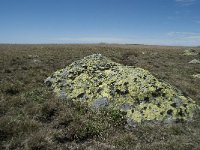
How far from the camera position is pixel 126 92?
976 centimetres

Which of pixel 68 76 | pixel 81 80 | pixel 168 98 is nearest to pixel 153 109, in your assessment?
pixel 168 98

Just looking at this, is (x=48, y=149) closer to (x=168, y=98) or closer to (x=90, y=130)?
(x=90, y=130)

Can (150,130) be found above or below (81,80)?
below

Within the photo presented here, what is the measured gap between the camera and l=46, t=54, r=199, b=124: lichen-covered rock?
8.77 metres

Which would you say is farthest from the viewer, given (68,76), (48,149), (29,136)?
(68,76)

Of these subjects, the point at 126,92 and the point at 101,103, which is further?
the point at 126,92

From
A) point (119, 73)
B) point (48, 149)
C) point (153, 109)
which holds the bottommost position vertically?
point (48, 149)

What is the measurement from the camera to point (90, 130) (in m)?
7.71

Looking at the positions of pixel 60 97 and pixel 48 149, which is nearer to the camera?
pixel 48 149

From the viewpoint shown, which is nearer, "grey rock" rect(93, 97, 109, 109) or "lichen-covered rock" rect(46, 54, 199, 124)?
"lichen-covered rock" rect(46, 54, 199, 124)

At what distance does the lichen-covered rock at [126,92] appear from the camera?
28.8ft

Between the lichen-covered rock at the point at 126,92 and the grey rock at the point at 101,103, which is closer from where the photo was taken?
the lichen-covered rock at the point at 126,92

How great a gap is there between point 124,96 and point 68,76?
3623mm

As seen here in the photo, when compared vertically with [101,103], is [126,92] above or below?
above
